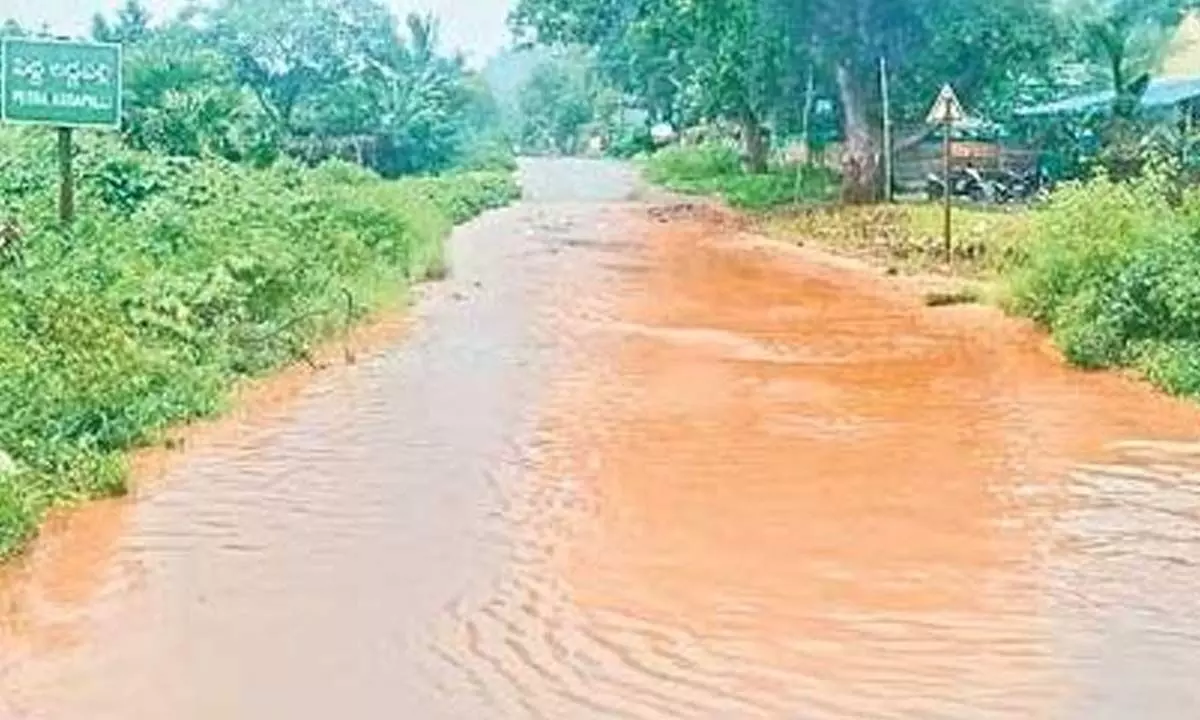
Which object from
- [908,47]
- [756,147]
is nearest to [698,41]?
[908,47]

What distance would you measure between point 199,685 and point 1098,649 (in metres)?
3.51

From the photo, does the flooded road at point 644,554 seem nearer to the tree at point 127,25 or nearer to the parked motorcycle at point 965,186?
the parked motorcycle at point 965,186

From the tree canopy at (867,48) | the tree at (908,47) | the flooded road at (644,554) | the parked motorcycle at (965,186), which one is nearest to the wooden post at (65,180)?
the flooded road at (644,554)

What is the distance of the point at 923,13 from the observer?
36.2m

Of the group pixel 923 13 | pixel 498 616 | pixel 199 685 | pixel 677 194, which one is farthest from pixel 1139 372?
pixel 677 194

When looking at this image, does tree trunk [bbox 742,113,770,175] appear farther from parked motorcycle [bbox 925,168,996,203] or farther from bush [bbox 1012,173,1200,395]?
bush [bbox 1012,173,1200,395]

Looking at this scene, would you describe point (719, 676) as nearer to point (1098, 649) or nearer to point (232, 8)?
point (1098, 649)

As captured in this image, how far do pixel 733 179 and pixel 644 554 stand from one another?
41.7m

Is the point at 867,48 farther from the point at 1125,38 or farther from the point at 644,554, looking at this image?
the point at 644,554

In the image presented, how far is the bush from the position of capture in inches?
555

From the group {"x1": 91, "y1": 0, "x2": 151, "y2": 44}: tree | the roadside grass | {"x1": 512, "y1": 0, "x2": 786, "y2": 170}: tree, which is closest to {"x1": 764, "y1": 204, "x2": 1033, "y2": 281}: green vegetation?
{"x1": 512, "y1": 0, "x2": 786, "y2": 170}: tree

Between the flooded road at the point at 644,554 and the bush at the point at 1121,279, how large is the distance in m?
0.42

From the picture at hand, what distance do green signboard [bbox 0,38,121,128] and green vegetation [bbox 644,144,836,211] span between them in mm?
25350

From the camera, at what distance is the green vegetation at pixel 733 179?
41969 mm
